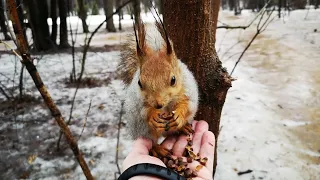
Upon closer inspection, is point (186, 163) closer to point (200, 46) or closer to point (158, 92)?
point (158, 92)

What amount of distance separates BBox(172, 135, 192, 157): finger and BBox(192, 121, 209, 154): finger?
4cm

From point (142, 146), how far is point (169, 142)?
0.56 ft

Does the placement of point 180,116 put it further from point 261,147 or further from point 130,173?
point 261,147

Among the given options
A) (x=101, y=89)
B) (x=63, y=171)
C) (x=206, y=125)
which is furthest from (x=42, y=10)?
(x=206, y=125)

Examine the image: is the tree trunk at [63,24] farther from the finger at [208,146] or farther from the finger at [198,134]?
the finger at [208,146]

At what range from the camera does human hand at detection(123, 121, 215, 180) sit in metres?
1.21

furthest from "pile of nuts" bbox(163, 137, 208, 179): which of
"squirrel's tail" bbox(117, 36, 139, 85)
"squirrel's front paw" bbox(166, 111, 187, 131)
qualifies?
"squirrel's tail" bbox(117, 36, 139, 85)

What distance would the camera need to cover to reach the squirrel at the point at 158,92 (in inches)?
45.2

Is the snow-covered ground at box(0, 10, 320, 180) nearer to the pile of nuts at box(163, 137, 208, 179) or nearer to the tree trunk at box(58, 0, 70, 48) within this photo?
the pile of nuts at box(163, 137, 208, 179)

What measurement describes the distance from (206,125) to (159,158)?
0.26 meters

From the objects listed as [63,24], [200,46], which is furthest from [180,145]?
[63,24]

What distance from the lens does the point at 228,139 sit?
8.59ft

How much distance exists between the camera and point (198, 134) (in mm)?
1364

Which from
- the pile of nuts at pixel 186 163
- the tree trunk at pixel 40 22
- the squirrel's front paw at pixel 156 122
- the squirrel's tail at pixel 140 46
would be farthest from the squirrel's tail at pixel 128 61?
the tree trunk at pixel 40 22
